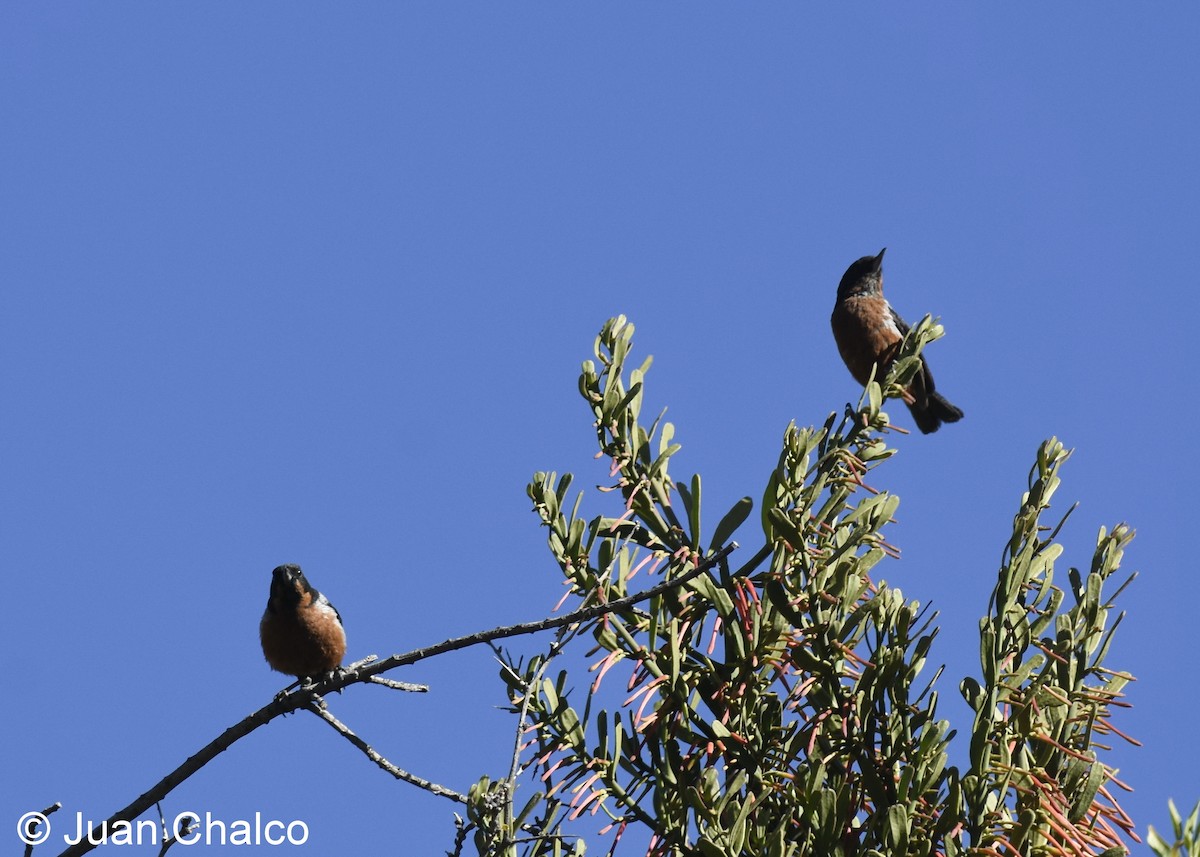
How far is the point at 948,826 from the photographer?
2891mm

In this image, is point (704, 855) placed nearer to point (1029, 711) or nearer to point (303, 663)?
point (1029, 711)

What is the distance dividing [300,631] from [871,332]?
364 cm

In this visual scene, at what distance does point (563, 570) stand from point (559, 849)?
0.70 meters

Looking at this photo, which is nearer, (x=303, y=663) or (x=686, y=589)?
(x=686, y=589)

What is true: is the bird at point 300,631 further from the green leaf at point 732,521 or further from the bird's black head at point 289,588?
the green leaf at point 732,521

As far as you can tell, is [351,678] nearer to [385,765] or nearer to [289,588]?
[385,765]

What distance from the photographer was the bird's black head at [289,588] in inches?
256

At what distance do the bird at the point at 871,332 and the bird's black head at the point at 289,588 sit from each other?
10.9 ft

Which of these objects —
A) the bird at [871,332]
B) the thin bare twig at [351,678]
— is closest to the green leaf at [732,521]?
the thin bare twig at [351,678]

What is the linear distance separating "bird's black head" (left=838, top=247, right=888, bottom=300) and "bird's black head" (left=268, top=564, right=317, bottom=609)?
3734mm

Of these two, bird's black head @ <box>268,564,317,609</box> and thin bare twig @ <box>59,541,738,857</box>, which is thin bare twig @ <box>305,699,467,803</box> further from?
bird's black head @ <box>268,564,317,609</box>

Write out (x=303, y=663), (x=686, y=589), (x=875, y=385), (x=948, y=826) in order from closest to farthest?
(x=948, y=826)
(x=686, y=589)
(x=875, y=385)
(x=303, y=663)

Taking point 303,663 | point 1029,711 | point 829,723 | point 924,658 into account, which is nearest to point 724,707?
point 829,723

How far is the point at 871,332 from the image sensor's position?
8.02 meters
